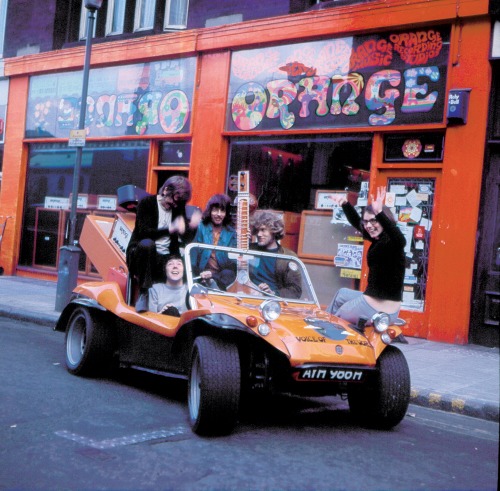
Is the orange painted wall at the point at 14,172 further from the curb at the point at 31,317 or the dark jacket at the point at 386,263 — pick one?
the dark jacket at the point at 386,263

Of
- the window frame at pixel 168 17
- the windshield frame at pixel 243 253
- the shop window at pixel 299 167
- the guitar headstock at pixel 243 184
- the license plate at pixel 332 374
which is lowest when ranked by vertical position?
the license plate at pixel 332 374

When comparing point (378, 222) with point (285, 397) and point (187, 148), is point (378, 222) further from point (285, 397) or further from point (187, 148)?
point (187, 148)

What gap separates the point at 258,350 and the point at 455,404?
2295 millimetres

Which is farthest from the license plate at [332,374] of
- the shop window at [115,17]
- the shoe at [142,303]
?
the shop window at [115,17]

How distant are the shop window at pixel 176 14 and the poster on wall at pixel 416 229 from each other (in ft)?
19.9

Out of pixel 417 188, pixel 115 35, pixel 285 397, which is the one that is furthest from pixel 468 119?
pixel 115 35

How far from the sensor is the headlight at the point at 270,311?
5234 millimetres

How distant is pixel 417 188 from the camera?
10859mm

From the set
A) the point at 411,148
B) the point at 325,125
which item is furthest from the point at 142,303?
the point at 325,125

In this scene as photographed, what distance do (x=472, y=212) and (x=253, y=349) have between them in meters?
5.76

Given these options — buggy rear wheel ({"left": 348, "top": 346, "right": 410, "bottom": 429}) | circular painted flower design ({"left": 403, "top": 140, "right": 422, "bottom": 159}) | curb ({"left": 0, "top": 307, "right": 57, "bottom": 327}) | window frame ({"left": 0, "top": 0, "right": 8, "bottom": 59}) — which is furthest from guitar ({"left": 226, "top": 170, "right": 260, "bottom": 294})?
window frame ({"left": 0, "top": 0, "right": 8, "bottom": 59})

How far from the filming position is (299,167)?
12172 millimetres

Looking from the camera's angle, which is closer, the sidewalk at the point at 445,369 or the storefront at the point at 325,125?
the sidewalk at the point at 445,369

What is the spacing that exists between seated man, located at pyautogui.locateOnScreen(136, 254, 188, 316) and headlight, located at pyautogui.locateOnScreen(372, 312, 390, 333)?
164 centimetres
